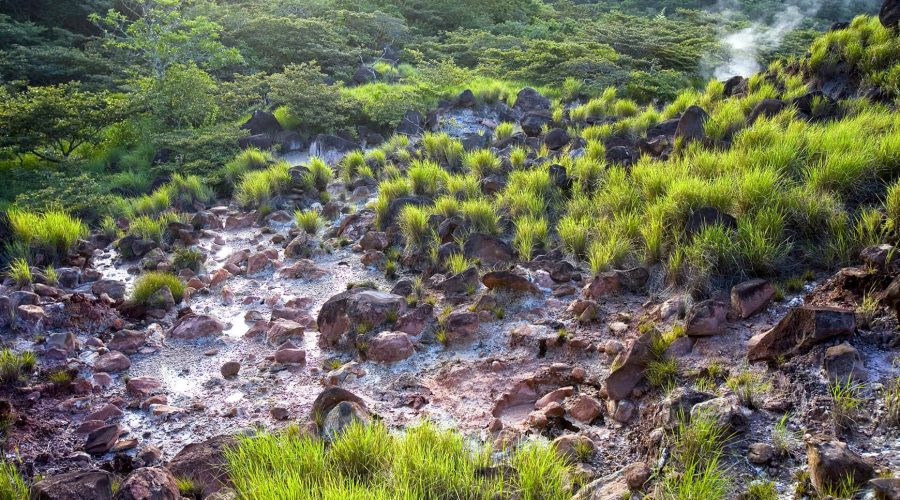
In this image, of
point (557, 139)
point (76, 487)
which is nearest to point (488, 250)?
point (557, 139)

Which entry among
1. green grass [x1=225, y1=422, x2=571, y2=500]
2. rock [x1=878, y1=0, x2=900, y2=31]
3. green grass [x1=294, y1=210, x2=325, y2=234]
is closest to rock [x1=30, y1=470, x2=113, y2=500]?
green grass [x1=225, y1=422, x2=571, y2=500]

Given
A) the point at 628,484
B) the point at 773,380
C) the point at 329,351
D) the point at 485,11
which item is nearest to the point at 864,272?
the point at 773,380

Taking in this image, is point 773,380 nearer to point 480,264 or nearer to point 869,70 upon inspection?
point 480,264

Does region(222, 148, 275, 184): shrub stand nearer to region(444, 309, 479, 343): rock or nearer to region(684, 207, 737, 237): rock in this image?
region(444, 309, 479, 343): rock

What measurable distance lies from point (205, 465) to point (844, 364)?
3.23 meters

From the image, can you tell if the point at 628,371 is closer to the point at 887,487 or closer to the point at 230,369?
the point at 887,487

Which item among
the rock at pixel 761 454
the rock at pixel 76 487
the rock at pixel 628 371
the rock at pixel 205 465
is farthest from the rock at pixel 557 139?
the rock at pixel 76 487

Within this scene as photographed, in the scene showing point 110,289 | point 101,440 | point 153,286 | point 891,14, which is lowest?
point 110,289

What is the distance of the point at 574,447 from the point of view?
302 centimetres

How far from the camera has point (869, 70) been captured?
7.44 meters

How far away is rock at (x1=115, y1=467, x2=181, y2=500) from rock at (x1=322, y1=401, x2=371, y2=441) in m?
0.77

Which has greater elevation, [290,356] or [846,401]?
[846,401]

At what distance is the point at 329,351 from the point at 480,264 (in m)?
1.66

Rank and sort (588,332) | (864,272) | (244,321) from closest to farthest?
(864,272) → (588,332) → (244,321)
